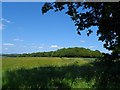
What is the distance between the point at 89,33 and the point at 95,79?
5.32 meters

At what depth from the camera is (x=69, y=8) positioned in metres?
20.9

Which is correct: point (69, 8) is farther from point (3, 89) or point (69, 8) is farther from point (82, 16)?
point (3, 89)

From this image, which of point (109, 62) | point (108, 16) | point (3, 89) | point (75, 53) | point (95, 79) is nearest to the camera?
point (3, 89)

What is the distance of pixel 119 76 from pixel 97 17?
16.6ft

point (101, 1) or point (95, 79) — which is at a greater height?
point (101, 1)

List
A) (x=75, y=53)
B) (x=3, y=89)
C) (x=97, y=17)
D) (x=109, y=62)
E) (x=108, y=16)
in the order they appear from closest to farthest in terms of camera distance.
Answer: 1. (x=3, y=89)
2. (x=109, y=62)
3. (x=108, y=16)
4. (x=97, y=17)
5. (x=75, y=53)

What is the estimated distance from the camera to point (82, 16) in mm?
21078

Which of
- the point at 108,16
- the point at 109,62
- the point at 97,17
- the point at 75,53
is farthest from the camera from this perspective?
the point at 75,53

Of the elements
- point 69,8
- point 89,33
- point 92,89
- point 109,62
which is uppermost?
point 69,8

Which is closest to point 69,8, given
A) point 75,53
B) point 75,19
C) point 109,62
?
point 75,19

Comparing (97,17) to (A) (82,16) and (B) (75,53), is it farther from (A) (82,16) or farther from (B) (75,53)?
(B) (75,53)

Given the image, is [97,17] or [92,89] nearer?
[92,89]

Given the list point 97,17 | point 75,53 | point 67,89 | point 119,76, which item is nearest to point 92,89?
point 67,89

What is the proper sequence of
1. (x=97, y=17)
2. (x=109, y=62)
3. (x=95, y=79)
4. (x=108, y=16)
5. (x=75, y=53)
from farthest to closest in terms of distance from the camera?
1. (x=75, y=53)
2. (x=97, y=17)
3. (x=108, y=16)
4. (x=109, y=62)
5. (x=95, y=79)
